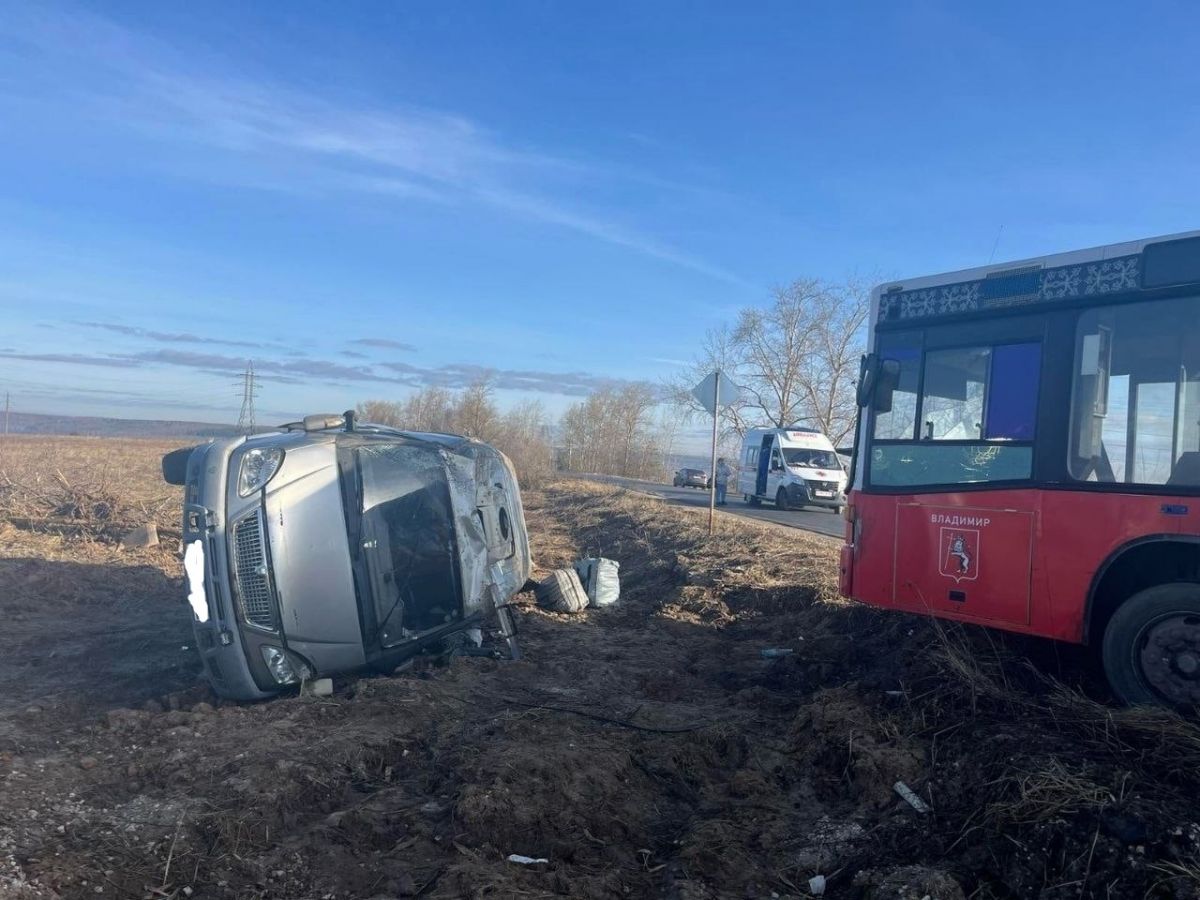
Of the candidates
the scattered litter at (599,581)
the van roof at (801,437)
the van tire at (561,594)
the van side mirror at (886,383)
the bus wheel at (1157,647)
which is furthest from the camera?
the van roof at (801,437)

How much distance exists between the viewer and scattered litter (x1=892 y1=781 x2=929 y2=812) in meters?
4.50

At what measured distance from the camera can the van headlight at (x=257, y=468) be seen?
21.1 ft

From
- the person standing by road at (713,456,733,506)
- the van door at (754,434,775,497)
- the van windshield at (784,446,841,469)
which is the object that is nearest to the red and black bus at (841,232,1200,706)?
the person standing by road at (713,456,733,506)

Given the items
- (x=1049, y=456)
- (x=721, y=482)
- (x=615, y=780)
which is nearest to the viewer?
(x=615, y=780)

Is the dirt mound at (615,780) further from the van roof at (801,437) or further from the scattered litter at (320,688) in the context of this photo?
the van roof at (801,437)

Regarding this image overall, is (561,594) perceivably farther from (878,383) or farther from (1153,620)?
(1153,620)

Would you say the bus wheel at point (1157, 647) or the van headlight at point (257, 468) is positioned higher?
the van headlight at point (257, 468)

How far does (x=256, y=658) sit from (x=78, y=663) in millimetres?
2969

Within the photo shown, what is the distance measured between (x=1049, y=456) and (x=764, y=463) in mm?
23765

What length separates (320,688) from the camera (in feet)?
21.9

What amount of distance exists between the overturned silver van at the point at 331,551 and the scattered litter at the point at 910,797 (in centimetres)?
386

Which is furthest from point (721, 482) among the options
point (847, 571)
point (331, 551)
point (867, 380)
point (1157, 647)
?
point (1157, 647)

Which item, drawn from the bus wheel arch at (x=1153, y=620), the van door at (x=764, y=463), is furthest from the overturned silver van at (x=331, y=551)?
the van door at (x=764, y=463)

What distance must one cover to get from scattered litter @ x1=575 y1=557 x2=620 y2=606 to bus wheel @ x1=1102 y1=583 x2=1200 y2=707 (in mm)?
6015
